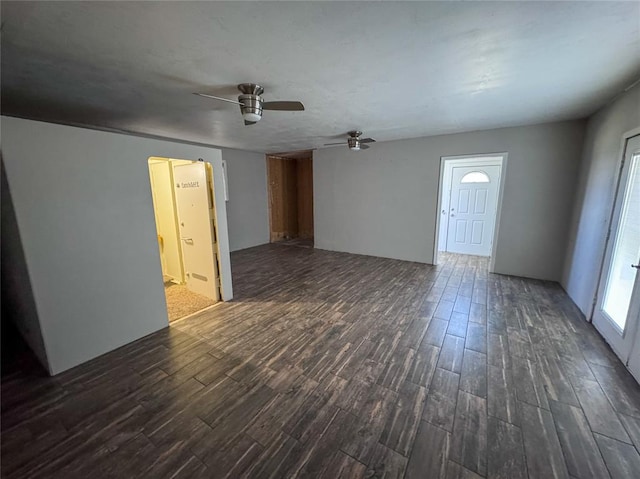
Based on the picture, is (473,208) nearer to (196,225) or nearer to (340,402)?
(340,402)

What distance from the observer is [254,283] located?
4.33 meters

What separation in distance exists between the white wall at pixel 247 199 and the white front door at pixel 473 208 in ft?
16.7

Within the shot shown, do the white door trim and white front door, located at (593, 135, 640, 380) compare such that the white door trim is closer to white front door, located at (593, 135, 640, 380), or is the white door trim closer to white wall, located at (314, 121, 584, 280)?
white front door, located at (593, 135, 640, 380)

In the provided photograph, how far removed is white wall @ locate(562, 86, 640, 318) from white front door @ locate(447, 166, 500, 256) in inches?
74.6

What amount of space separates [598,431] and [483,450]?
2.73 ft

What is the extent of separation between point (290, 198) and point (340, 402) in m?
7.26

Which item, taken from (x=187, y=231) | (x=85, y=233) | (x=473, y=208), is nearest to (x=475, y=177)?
(x=473, y=208)

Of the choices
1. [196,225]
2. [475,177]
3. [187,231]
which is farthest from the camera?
[475,177]

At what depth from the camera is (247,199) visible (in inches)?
275

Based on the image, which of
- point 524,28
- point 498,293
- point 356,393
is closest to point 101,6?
point 524,28

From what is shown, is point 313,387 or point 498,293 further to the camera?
point 498,293

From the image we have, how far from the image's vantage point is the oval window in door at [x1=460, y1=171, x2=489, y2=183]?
18.7 ft

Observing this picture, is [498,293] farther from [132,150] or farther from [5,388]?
[5,388]

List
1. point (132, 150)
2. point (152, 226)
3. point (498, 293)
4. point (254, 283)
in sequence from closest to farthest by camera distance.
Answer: point (132, 150) → point (152, 226) → point (498, 293) → point (254, 283)
